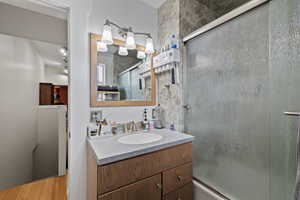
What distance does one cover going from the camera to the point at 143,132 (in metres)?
1.39

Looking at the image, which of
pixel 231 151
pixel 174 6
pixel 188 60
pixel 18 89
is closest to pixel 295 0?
pixel 188 60

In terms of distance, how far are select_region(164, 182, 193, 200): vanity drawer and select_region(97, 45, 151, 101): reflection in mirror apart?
3.20 feet

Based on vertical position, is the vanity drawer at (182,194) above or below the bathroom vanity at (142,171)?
below

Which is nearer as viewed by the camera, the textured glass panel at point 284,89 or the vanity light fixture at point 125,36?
the textured glass panel at point 284,89

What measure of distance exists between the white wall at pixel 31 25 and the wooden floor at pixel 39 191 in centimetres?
193

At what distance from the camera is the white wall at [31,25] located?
5.08ft

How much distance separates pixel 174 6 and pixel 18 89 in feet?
7.46

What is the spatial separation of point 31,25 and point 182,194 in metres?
2.64

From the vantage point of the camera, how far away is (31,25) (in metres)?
1.69

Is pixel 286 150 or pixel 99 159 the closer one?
pixel 99 159

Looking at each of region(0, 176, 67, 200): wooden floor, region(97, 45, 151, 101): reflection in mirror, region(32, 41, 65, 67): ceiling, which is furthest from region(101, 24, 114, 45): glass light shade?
region(0, 176, 67, 200): wooden floor

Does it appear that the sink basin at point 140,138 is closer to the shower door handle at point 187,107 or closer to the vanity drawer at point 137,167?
the vanity drawer at point 137,167

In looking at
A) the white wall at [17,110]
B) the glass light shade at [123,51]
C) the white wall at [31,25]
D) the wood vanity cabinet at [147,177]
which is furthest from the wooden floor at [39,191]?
the white wall at [31,25]

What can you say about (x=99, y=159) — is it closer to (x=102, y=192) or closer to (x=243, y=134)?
(x=102, y=192)
